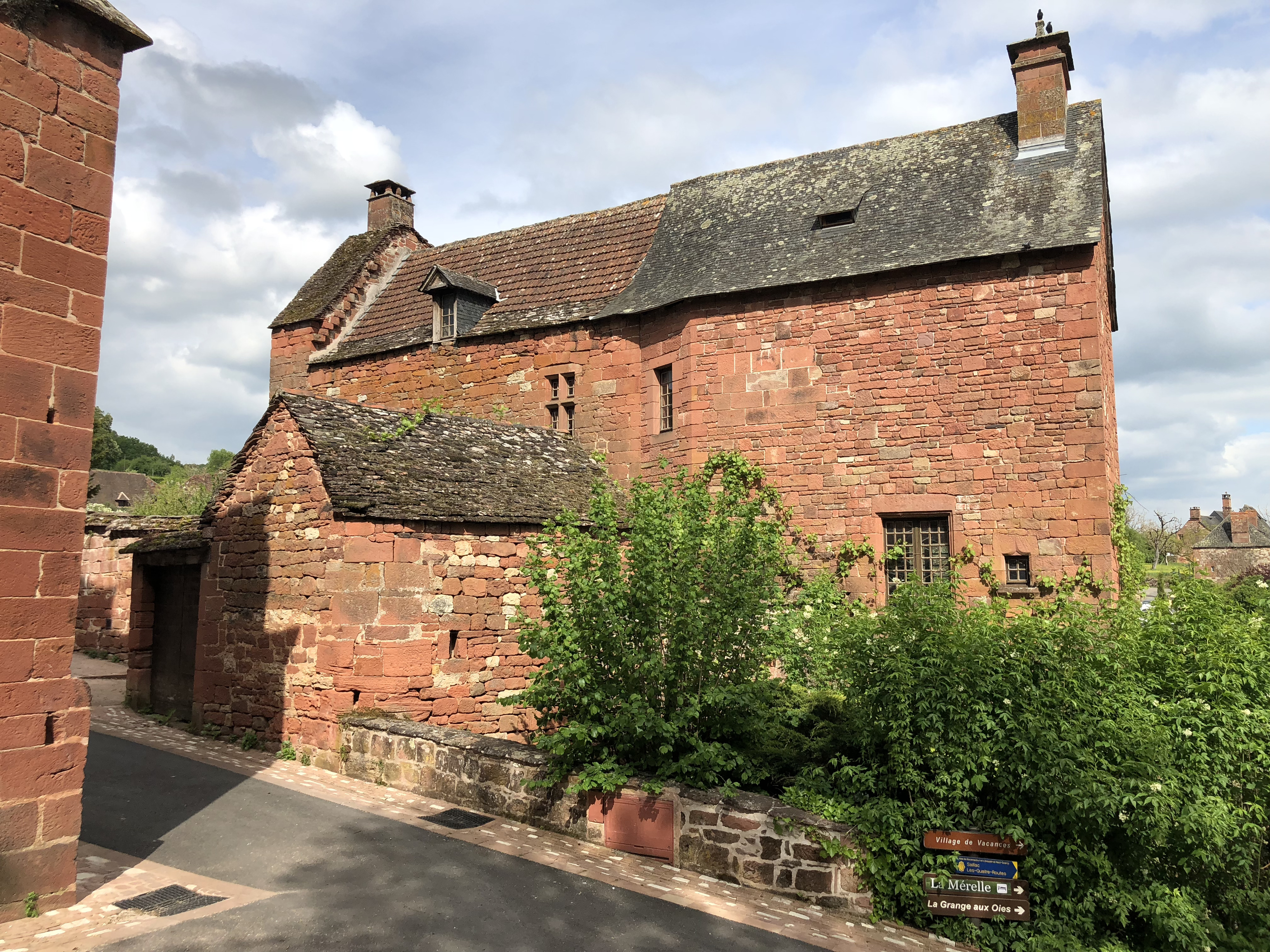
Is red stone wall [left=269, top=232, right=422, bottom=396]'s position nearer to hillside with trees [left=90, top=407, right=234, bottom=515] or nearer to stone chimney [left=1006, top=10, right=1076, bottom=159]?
hillside with trees [left=90, top=407, right=234, bottom=515]

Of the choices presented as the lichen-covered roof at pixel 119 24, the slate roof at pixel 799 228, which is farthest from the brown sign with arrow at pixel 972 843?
the slate roof at pixel 799 228

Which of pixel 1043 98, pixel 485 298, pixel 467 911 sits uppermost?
pixel 1043 98

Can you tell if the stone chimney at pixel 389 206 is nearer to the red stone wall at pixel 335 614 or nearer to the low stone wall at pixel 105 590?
the low stone wall at pixel 105 590

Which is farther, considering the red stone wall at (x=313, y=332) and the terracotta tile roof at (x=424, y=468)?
the red stone wall at (x=313, y=332)

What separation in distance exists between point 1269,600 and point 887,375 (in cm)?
622

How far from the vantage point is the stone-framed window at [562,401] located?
17.0 metres

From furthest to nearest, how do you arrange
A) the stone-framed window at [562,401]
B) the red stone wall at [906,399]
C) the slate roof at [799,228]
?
the stone-framed window at [562,401]
the slate roof at [799,228]
the red stone wall at [906,399]

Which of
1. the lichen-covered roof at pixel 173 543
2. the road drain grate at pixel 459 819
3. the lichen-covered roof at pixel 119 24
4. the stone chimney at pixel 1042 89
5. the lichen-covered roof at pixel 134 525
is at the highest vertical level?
the stone chimney at pixel 1042 89

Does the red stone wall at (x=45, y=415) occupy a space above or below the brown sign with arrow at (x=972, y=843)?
above

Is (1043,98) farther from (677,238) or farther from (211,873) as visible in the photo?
(211,873)

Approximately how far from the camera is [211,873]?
6.51 metres

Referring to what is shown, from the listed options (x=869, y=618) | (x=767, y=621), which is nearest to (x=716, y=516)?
(x=767, y=621)

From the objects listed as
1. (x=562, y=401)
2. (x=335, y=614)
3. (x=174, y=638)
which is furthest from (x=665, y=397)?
(x=174, y=638)

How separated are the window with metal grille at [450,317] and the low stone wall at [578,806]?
10.5 m
